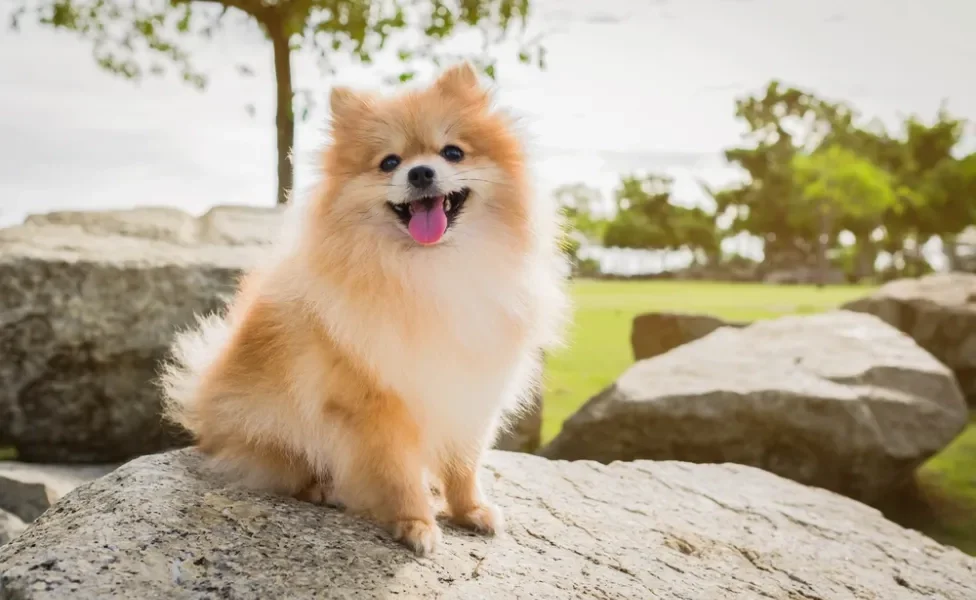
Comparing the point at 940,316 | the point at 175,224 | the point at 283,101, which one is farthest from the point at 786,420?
the point at 283,101

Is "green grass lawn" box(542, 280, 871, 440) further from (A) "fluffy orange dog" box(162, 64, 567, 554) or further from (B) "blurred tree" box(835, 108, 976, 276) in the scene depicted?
(A) "fluffy orange dog" box(162, 64, 567, 554)

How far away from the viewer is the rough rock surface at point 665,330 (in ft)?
23.0

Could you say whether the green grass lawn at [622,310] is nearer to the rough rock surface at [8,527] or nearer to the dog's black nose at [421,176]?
the rough rock surface at [8,527]

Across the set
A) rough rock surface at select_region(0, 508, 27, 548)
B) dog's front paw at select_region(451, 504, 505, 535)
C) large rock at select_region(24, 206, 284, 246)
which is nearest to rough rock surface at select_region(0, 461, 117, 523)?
rough rock surface at select_region(0, 508, 27, 548)

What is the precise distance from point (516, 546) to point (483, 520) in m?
0.13

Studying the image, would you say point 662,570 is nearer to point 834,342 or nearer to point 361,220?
point 361,220

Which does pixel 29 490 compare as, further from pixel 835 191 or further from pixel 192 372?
pixel 835 191

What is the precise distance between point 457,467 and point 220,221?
11.9ft

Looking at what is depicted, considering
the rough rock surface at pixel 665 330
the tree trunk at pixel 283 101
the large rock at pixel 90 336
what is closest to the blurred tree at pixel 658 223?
the rough rock surface at pixel 665 330

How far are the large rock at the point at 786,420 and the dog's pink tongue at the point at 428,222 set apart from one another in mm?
2539

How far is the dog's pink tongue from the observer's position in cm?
203

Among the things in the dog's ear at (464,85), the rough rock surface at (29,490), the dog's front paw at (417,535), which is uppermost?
the dog's ear at (464,85)

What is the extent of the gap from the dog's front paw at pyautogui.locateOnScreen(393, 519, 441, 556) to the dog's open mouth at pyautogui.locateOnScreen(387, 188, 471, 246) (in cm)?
74

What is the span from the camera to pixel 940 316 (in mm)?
6844
